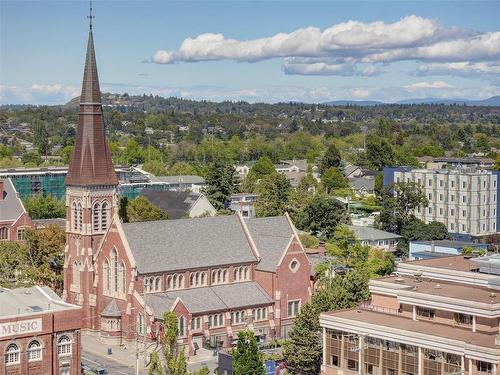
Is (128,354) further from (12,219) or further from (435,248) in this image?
(12,219)

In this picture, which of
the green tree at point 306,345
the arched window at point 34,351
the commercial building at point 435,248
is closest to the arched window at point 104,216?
the green tree at point 306,345

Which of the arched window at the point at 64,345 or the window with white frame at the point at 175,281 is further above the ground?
the window with white frame at the point at 175,281

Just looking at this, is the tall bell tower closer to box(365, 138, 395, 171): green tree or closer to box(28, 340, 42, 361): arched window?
box(28, 340, 42, 361): arched window

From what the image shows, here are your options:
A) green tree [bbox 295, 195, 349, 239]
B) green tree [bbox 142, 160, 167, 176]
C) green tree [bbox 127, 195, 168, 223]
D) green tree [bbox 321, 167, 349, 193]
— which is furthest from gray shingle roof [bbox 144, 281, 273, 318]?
green tree [bbox 142, 160, 167, 176]

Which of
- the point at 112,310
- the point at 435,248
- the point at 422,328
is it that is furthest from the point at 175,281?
the point at 435,248

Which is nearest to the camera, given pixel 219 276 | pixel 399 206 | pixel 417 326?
pixel 417 326

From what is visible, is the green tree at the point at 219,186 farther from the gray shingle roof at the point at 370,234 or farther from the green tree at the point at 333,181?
the green tree at the point at 333,181
